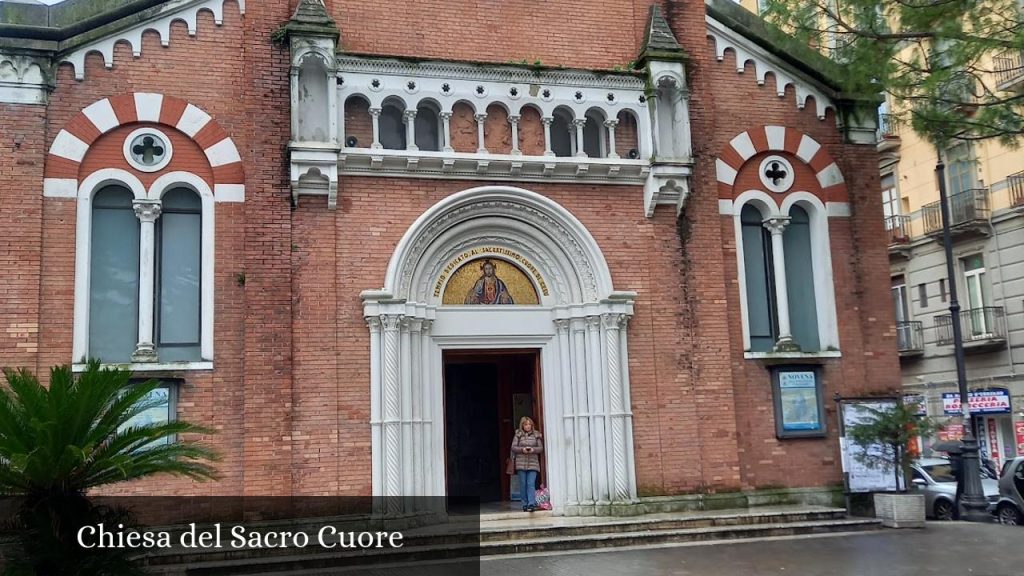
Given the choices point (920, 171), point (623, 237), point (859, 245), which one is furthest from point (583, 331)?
point (920, 171)

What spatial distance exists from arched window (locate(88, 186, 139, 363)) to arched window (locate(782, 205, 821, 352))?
10.7 metres

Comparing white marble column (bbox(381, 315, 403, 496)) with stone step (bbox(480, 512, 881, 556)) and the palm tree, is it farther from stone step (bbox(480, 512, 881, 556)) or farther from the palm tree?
the palm tree

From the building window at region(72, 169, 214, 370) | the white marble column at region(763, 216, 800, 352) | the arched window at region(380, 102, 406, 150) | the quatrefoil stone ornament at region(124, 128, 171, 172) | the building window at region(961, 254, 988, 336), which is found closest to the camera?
the building window at region(72, 169, 214, 370)

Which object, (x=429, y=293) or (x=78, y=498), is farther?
(x=429, y=293)

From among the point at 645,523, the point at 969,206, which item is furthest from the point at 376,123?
the point at 969,206

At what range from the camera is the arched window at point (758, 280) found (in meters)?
16.6

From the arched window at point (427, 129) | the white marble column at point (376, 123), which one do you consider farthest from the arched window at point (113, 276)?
the arched window at point (427, 129)

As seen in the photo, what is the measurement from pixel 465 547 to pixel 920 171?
23.3 metres

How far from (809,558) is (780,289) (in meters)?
5.56

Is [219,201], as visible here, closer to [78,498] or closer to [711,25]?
[78,498]

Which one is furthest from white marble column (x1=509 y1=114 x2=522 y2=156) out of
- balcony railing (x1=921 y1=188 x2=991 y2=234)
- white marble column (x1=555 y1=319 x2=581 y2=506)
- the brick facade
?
balcony railing (x1=921 y1=188 x2=991 y2=234)

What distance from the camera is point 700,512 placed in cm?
1493

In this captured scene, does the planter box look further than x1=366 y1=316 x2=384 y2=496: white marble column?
Yes

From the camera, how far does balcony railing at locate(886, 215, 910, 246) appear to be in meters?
30.3
